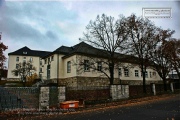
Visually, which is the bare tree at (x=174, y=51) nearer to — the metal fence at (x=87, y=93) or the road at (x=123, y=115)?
the metal fence at (x=87, y=93)

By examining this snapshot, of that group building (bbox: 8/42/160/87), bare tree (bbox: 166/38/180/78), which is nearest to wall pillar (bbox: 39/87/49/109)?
building (bbox: 8/42/160/87)

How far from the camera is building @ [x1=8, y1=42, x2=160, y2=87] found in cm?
2809

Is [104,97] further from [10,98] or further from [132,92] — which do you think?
[10,98]

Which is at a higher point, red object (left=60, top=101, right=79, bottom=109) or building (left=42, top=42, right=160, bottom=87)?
building (left=42, top=42, right=160, bottom=87)

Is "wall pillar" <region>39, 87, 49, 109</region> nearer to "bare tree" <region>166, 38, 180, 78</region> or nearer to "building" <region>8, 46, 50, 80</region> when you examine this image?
"bare tree" <region>166, 38, 180, 78</region>

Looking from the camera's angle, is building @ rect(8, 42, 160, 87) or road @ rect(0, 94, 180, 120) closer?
road @ rect(0, 94, 180, 120)

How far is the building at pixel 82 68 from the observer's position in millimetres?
28094

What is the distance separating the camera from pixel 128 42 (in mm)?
25484

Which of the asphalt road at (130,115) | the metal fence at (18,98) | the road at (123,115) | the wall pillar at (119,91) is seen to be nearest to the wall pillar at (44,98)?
the metal fence at (18,98)

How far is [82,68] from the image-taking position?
89.5ft

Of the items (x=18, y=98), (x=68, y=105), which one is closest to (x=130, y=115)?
(x=68, y=105)

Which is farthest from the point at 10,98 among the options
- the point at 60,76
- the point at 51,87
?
the point at 60,76

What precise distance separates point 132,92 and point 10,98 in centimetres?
1492

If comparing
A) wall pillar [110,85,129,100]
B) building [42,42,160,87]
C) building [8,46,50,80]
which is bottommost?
wall pillar [110,85,129,100]
